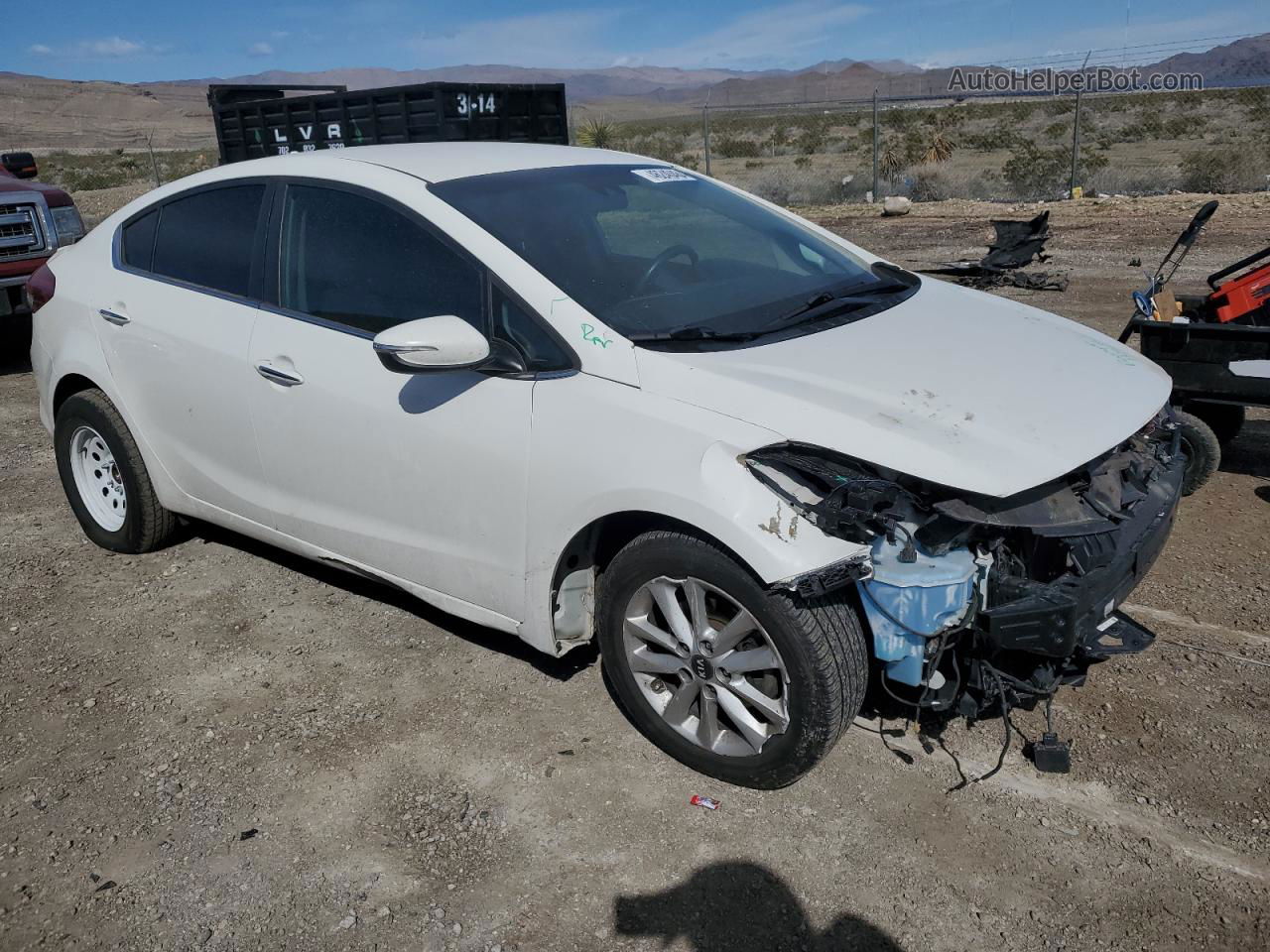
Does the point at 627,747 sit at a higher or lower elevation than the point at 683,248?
lower

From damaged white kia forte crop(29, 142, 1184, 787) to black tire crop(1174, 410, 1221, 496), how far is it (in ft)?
5.43

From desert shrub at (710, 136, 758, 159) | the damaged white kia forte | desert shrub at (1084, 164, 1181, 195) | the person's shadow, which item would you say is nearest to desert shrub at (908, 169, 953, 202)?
desert shrub at (1084, 164, 1181, 195)

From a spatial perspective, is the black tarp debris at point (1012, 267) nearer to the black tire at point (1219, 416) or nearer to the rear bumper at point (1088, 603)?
the black tire at point (1219, 416)

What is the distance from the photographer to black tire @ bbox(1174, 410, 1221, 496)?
508cm

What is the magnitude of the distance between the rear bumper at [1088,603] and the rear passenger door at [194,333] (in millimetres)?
2778

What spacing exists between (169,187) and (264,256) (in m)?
0.97

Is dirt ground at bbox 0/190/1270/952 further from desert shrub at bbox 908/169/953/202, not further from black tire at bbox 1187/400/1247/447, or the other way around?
desert shrub at bbox 908/169/953/202

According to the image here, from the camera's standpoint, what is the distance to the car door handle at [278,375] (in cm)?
372

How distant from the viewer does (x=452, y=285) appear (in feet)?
11.2

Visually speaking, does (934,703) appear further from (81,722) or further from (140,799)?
(81,722)

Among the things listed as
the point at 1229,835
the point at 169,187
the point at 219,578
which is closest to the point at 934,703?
the point at 1229,835

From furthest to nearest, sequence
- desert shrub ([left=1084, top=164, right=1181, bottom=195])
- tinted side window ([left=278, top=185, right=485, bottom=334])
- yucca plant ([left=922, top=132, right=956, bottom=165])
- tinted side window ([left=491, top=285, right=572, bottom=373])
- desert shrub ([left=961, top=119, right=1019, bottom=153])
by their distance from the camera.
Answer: desert shrub ([left=961, top=119, right=1019, bottom=153]) → yucca plant ([left=922, top=132, right=956, bottom=165]) → desert shrub ([left=1084, top=164, right=1181, bottom=195]) → tinted side window ([left=278, top=185, right=485, bottom=334]) → tinted side window ([left=491, top=285, right=572, bottom=373])

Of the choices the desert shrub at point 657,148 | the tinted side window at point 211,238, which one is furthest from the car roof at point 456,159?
the desert shrub at point 657,148

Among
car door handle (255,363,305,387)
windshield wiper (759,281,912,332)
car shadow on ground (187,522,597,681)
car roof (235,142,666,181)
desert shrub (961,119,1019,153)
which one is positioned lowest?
car shadow on ground (187,522,597,681)
